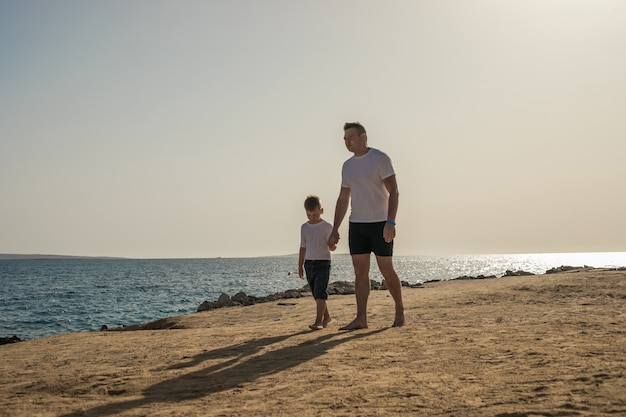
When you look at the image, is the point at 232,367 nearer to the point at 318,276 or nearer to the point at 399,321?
the point at 399,321

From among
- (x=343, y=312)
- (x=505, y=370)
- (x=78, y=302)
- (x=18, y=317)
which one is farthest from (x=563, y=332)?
(x=78, y=302)

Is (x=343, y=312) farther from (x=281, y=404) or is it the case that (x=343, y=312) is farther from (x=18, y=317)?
(x=18, y=317)

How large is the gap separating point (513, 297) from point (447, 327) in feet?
13.4

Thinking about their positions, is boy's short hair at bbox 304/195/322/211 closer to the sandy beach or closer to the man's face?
the man's face

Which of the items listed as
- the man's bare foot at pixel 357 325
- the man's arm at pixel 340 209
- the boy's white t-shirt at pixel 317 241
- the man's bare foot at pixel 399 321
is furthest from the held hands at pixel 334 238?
the man's bare foot at pixel 399 321

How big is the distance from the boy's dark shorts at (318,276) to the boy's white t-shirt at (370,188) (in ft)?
2.99

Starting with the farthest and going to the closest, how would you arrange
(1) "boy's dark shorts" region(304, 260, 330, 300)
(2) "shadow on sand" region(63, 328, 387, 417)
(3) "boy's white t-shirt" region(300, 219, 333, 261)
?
(3) "boy's white t-shirt" region(300, 219, 333, 261) → (1) "boy's dark shorts" region(304, 260, 330, 300) → (2) "shadow on sand" region(63, 328, 387, 417)

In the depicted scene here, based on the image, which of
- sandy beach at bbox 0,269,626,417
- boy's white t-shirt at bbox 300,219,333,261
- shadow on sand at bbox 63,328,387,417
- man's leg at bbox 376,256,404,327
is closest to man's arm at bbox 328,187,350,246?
boy's white t-shirt at bbox 300,219,333,261

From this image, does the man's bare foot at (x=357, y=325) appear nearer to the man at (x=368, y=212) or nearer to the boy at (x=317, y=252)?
the man at (x=368, y=212)

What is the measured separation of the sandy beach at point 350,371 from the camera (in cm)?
318

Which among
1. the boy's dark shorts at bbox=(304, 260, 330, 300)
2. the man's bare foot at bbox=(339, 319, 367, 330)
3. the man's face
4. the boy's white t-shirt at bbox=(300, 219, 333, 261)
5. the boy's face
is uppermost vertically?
the man's face

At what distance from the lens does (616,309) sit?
6.68 m

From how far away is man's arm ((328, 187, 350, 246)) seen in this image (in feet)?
21.6

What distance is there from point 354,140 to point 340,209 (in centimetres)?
83
